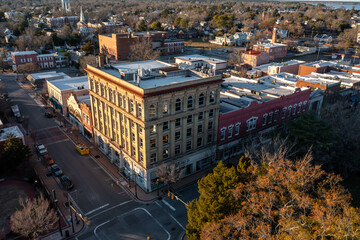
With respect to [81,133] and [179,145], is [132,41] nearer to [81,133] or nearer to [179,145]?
[81,133]

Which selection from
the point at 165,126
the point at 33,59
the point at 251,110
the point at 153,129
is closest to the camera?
the point at 153,129

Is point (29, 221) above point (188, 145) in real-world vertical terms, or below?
below

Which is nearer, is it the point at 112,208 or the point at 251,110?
the point at 112,208

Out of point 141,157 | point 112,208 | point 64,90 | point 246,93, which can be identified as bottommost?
point 112,208

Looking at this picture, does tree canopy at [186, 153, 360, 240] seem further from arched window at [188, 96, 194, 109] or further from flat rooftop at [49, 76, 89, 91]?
flat rooftop at [49, 76, 89, 91]

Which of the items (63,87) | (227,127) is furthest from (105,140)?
(63,87)

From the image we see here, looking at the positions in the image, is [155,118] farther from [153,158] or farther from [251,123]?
[251,123]

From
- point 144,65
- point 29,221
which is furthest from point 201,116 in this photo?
point 29,221
